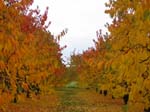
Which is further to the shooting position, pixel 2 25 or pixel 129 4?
pixel 129 4

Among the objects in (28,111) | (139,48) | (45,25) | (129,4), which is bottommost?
(28,111)

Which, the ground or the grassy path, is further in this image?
the grassy path

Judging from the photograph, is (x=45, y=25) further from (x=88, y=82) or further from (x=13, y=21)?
(x=13, y=21)

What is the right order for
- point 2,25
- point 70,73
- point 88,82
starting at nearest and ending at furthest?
point 2,25, point 88,82, point 70,73

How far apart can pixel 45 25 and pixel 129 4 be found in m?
27.4

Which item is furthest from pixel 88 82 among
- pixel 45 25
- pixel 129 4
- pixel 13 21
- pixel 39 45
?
pixel 13 21

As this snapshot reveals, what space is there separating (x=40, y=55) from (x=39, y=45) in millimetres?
1461

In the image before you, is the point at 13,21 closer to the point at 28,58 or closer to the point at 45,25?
the point at 28,58

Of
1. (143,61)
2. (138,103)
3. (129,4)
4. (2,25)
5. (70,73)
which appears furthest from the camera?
(70,73)

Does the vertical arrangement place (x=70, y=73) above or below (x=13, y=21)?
above

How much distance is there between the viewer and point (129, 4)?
13852mm

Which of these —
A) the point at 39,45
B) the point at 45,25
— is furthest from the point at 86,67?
the point at 39,45

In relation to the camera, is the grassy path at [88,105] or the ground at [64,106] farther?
the grassy path at [88,105]

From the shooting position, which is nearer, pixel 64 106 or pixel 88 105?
pixel 64 106
